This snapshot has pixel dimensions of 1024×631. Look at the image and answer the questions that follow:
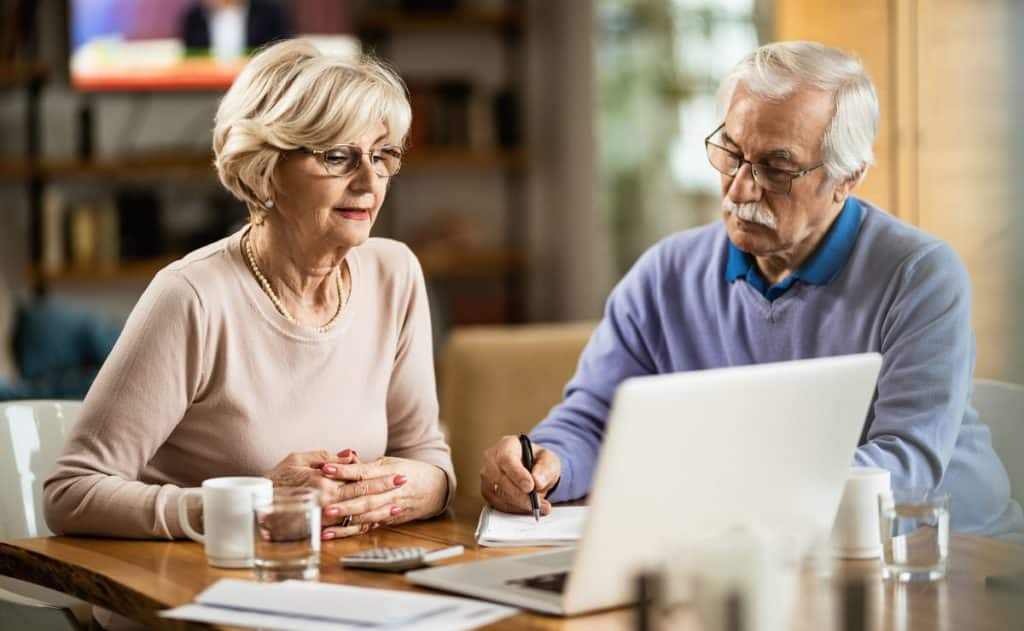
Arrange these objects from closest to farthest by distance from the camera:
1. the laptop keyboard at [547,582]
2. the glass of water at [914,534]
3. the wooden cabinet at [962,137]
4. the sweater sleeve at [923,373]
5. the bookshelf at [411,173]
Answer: the laptop keyboard at [547,582], the glass of water at [914,534], the sweater sleeve at [923,373], the wooden cabinet at [962,137], the bookshelf at [411,173]

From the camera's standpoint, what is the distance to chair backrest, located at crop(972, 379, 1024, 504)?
2.03 metres

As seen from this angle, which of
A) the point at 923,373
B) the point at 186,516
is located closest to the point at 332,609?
the point at 186,516

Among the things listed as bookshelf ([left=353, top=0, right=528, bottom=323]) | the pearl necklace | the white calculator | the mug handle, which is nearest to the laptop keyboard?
the white calculator

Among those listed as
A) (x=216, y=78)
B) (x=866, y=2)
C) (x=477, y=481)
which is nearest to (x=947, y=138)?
(x=866, y=2)

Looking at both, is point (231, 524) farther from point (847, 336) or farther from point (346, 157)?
point (847, 336)

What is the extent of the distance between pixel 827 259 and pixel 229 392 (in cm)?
88

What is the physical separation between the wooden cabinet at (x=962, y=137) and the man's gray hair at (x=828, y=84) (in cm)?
140

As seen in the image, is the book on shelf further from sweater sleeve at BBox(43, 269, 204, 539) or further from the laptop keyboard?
the laptop keyboard

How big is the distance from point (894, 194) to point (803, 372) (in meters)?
Result: 2.48

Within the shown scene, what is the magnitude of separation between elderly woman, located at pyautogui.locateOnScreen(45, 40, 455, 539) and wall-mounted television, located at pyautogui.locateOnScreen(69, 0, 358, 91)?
13.3 feet

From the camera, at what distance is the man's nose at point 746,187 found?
198 cm

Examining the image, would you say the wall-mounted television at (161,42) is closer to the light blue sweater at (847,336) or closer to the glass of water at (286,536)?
the light blue sweater at (847,336)

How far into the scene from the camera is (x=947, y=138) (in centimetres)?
348

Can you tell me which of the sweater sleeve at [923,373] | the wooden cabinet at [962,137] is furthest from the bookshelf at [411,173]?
the sweater sleeve at [923,373]
